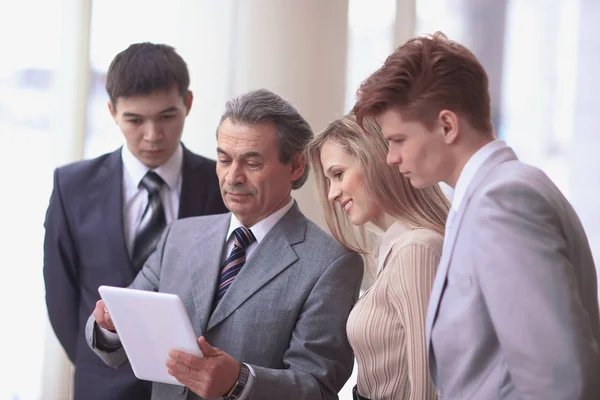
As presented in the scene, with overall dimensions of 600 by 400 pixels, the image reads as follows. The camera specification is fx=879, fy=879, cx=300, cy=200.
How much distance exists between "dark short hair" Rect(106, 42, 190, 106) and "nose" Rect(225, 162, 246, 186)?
0.64 metres

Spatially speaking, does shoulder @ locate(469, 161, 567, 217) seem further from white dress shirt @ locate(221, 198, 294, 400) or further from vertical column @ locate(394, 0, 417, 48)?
vertical column @ locate(394, 0, 417, 48)

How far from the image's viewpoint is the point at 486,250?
56.2 inches

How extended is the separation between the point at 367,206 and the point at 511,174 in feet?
2.30

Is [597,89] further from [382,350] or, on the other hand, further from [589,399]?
[589,399]

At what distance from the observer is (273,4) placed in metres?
3.71

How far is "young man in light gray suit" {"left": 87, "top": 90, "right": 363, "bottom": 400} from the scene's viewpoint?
6.82 feet

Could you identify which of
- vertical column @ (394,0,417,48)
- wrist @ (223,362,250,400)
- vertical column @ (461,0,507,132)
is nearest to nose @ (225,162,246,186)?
wrist @ (223,362,250,400)

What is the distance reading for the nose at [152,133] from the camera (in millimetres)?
2695

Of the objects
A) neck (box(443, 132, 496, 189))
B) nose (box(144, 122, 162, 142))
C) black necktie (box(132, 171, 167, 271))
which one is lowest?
black necktie (box(132, 171, 167, 271))

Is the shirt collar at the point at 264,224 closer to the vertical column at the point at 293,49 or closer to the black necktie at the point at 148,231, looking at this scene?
the black necktie at the point at 148,231

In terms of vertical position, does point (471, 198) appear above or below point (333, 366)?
above

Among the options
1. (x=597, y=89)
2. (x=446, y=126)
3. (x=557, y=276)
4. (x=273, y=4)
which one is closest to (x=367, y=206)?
(x=446, y=126)

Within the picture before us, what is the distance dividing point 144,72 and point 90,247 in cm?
56

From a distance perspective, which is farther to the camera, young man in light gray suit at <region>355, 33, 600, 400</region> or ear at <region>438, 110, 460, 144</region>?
ear at <region>438, 110, 460, 144</region>
